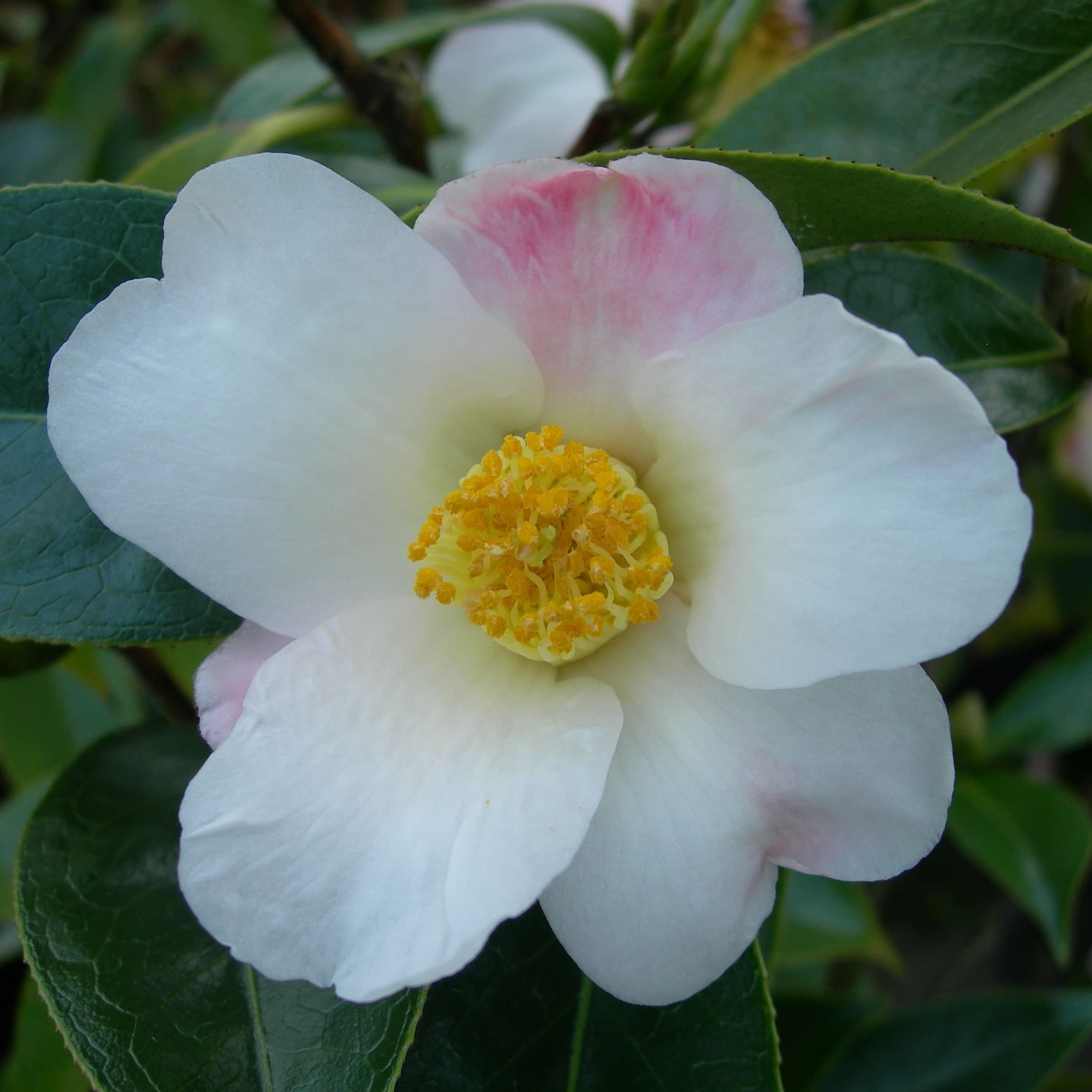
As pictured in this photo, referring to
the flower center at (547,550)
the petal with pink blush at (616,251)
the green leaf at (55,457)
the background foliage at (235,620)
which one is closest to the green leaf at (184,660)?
the background foliage at (235,620)

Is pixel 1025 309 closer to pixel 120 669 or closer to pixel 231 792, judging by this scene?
pixel 231 792

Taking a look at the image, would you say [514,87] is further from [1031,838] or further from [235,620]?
[1031,838]

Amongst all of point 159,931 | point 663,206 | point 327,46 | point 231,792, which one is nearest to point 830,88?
point 663,206

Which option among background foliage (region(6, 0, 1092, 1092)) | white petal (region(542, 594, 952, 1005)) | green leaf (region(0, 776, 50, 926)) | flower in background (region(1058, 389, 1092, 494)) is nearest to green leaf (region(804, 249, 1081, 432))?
background foliage (region(6, 0, 1092, 1092))

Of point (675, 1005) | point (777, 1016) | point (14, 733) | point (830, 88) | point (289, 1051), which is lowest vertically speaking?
point (777, 1016)

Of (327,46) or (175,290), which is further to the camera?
(327,46)

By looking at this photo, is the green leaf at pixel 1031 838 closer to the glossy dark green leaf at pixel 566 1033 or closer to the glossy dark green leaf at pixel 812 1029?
the glossy dark green leaf at pixel 812 1029

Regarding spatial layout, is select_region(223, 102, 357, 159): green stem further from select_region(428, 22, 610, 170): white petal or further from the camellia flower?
the camellia flower
